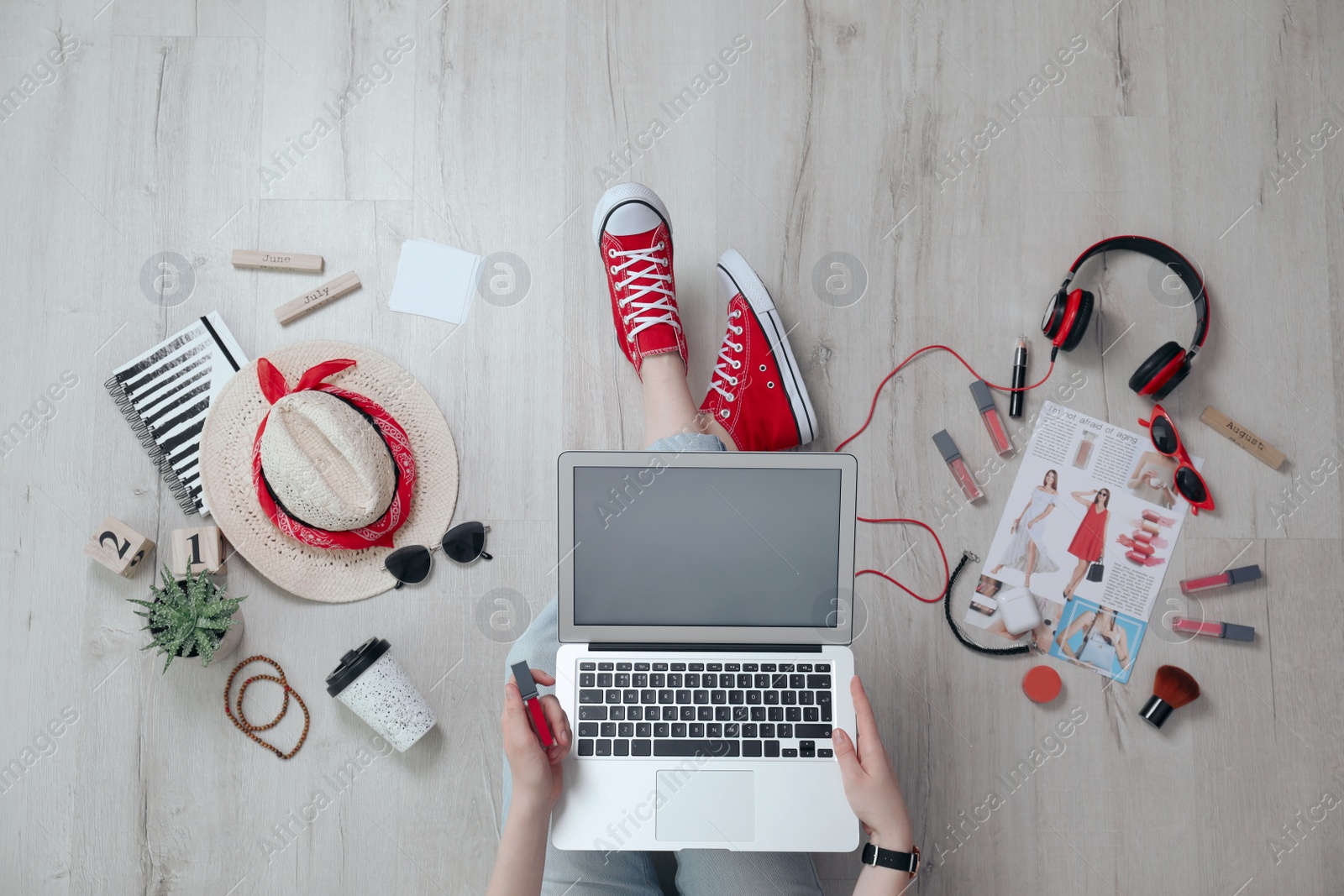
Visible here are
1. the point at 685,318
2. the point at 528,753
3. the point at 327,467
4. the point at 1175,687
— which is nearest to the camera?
the point at 528,753

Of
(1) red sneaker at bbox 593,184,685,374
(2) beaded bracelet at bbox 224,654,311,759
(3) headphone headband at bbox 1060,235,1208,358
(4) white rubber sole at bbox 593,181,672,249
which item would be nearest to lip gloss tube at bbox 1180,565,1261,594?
(3) headphone headband at bbox 1060,235,1208,358

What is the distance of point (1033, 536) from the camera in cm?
128

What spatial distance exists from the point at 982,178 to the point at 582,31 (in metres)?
0.76

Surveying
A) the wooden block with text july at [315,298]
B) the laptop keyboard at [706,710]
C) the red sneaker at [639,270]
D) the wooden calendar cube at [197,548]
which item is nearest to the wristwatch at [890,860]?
the laptop keyboard at [706,710]

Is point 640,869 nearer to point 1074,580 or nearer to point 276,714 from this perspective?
point 276,714

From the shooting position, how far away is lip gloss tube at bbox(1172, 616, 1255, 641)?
1246 mm

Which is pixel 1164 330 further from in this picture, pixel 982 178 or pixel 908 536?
pixel 908 536

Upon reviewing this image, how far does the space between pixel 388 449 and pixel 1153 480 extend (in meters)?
1.26

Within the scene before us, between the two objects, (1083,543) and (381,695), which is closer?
(381,695)

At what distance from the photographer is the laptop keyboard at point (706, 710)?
95 cm

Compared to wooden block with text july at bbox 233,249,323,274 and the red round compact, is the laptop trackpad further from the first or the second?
wooden block with text july at bbox 233,249,323,274

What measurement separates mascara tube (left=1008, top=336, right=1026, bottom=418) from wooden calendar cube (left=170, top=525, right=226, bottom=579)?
1331mm

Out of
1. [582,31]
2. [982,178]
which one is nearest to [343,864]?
[582,31]

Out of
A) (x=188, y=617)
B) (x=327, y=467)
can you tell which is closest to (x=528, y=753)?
(x=327, y=467)
